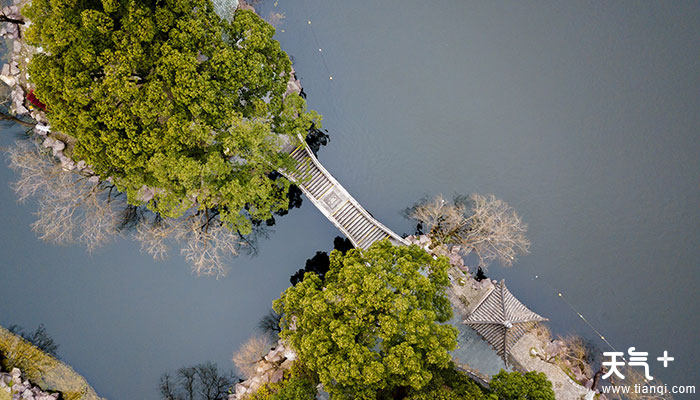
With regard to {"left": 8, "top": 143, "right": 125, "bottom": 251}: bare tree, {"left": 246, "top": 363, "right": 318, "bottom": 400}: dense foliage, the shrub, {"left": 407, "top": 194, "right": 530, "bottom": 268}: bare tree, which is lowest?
the shrub

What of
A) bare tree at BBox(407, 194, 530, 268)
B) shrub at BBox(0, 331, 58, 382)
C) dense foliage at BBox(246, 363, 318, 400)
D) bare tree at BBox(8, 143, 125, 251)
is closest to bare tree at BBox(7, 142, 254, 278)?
bare tree at BBox(8, 143, 125, 251)

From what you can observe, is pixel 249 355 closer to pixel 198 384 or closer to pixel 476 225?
pixel 198 384

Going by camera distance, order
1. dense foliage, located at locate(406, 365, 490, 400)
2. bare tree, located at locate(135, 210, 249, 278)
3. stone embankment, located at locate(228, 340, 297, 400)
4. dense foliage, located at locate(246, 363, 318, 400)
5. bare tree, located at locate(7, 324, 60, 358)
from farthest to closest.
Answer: bare tree, located at locate(7, 324, 60, 358), bare tree, located at locate(135, 210, 249, 278), stone embankment, located at locate(228, 340, 297, 400), dense foliage, located at locate(246, 363, 318, 400), dense foliage, located at locate(406, 365, 490, 400)

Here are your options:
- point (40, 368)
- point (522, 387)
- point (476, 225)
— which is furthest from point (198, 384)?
point (476, 225)

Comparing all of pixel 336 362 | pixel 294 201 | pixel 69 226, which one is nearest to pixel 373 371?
pixel 336 362

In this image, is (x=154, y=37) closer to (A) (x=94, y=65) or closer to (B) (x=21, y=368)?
(A) (x=94, y=65)

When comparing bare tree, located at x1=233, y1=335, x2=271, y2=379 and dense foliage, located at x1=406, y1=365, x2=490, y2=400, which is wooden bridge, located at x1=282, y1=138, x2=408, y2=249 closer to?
dense foliage, located at x1=406, y1=365, x2=490, y2=400
